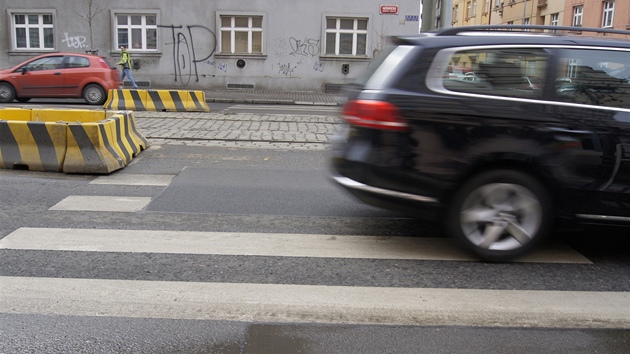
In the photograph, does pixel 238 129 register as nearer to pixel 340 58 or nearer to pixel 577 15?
pixel 340 58

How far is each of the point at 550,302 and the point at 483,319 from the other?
1.99 ft

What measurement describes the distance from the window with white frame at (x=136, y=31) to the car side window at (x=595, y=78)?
22495mm

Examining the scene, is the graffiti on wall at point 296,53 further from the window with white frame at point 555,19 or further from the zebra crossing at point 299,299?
the zebra crossing at point 299,299

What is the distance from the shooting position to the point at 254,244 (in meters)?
5.10

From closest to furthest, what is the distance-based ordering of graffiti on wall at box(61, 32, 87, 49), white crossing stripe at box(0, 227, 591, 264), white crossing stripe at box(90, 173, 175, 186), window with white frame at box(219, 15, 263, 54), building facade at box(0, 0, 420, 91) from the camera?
1. white crossing stripe at box(0, 227, 591, 264)
2. white crossing stripe at box(90, 173, 175, 186)
3. building facade at box(0, 0, 420, 91)
4. graffiti on wall at box(61, 32, 87, 49)
5. window with white frame at box(219, 15, 263, 54)

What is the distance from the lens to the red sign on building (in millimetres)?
24406

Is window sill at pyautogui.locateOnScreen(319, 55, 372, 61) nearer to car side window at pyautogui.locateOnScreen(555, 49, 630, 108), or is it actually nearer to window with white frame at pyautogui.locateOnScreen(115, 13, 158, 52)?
window with white frame at pyautogui.locateOnScreen(115, 13, 158, 52)

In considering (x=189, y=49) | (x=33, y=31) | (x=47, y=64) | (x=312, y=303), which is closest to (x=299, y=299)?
(x=312, y=303)

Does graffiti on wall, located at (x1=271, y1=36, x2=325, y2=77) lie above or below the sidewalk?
above

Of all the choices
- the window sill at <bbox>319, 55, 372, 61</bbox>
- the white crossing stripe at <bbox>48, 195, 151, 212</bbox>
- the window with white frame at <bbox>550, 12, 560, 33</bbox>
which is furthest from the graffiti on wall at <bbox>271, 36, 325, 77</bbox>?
the window with white frame at <bbox>550, 12, 560, 33</bbox>

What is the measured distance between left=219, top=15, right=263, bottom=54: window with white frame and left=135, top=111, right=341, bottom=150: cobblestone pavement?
10607 mm

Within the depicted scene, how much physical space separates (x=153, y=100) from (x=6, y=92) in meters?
5.10

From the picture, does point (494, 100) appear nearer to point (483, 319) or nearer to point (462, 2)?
point (483, 319)

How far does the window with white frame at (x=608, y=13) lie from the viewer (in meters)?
30.9
